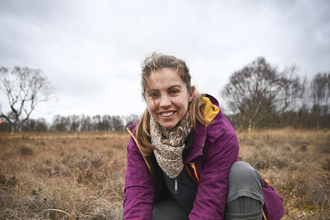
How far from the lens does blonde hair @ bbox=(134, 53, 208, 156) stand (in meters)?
1.24

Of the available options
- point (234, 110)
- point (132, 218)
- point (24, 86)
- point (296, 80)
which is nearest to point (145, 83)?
point (132, 218)

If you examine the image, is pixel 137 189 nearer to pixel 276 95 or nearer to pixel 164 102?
pixel 164 102

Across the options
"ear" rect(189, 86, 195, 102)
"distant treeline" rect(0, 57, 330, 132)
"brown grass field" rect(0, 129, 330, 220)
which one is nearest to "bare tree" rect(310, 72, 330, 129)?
"distant treeline" rect(0, 57, 330, 132)

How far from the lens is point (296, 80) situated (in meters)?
17.9

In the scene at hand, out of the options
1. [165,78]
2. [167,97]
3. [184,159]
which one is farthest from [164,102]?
[184,159]

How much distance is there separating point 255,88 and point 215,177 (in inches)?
785

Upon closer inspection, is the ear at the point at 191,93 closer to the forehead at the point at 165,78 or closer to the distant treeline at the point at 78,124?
the forehead at the point at 165,78

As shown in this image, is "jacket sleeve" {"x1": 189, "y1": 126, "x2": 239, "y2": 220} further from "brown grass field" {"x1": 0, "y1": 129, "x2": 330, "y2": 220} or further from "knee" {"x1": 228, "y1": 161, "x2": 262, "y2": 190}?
"brown grass field" {"x1": 0, "y1": 129, "x2": 330, "y2": 220}

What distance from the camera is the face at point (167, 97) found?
1205mm

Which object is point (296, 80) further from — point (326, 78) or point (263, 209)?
point (263, 209)

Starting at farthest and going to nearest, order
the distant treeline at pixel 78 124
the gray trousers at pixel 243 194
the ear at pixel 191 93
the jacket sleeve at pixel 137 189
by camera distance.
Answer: the distant treeline at pixel 78 124 < the ear at pixel 191 93 < the jacket sleeve at pixel 137 189 < the gray trousers at pixel 243 194

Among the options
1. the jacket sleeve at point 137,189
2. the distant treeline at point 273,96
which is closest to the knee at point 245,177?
→ the jacket sleeve at point 137,189

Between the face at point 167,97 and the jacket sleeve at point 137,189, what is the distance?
386mm

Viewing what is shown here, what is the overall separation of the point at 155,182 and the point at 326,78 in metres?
25.7
